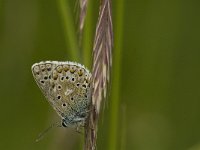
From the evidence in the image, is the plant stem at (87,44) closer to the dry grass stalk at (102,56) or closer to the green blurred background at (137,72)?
the dry grass stalk at (102,56)

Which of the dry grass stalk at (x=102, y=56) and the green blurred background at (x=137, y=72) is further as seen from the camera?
the green blurred background at (x=137, y=72)

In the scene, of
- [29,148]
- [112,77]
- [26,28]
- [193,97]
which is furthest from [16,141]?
[112,77]

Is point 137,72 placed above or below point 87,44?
below

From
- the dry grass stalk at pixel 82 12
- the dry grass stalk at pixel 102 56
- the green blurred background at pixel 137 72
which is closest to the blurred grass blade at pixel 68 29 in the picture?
the dry grass stalk at pixel 82 12

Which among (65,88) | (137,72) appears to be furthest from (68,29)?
(137,72)

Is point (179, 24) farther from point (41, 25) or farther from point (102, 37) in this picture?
point (102, 37)

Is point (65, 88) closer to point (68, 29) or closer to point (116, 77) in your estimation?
point (68, 29)
